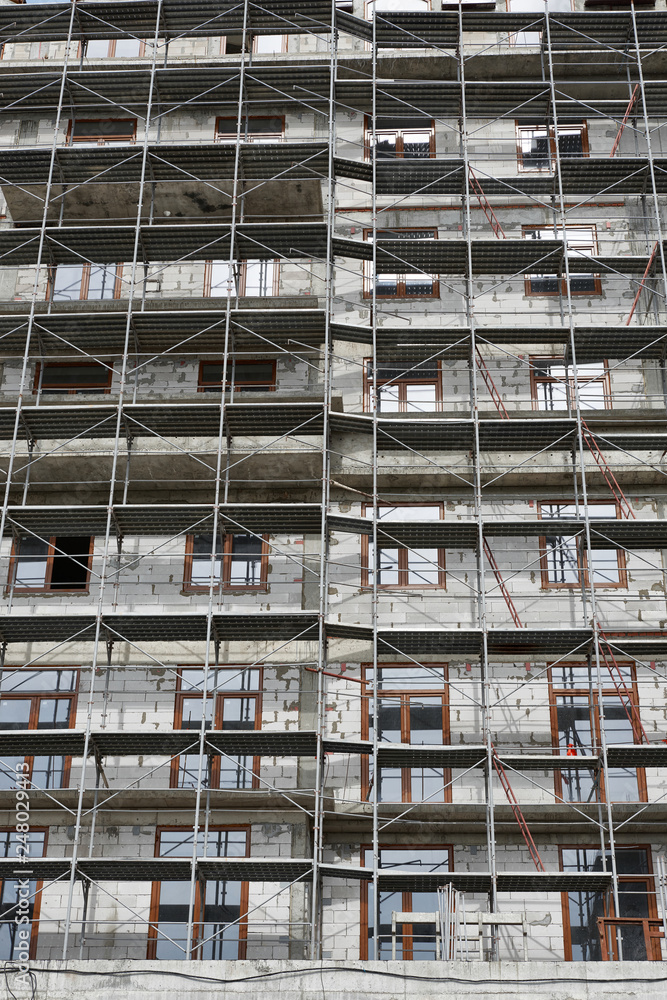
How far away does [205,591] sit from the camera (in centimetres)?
2411

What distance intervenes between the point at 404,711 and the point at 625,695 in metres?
4.32

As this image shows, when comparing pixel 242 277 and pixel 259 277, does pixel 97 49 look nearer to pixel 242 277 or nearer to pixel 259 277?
pixel 242 277

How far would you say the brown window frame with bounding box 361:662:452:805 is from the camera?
22453mm

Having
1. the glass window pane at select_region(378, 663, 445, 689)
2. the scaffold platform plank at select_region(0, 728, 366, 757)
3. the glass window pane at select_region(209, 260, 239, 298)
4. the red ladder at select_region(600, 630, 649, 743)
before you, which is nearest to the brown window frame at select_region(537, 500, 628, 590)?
the red ladder at select_region(600, 630, 649, 743)

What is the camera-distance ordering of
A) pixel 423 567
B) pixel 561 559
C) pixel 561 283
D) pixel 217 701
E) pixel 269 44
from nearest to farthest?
pixel 217 701 → pixel 561 559 → pixel 423 567 → pixel 561 283 → pixel 269 44

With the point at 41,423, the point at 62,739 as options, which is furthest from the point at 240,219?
the point at 62,739

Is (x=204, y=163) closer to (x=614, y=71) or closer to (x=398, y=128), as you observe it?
(x=398, y=128)

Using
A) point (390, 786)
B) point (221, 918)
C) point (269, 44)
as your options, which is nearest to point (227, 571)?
point (390, 786)

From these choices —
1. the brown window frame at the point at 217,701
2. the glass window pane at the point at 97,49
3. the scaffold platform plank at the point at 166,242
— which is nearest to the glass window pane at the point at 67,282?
the scaffold platform plank at the point at 166,242

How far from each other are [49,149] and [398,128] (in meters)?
8.41

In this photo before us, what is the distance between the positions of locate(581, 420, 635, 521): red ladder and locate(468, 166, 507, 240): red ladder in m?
5.37

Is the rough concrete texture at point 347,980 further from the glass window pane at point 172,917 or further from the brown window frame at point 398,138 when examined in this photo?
the brown window frame at point 398,138

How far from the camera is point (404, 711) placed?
23109mm

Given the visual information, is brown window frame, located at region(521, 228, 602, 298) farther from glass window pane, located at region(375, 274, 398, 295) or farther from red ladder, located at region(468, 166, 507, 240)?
glass window pane, located at region(375, 274, 398, 295)
